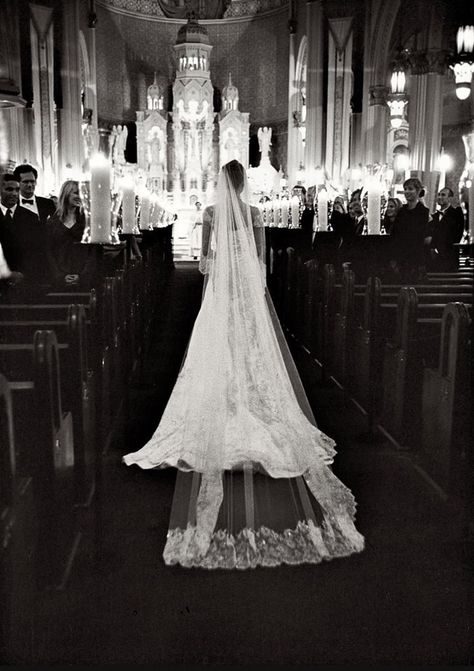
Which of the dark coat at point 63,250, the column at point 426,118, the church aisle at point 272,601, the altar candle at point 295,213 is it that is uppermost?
the column at point 426,118

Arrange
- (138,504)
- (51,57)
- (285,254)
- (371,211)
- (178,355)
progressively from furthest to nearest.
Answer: (51,57), (285,254), (178,355), (371,211), (138,504)

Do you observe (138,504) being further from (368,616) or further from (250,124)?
(250,124)

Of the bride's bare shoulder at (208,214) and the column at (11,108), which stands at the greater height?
the column at (11,108)

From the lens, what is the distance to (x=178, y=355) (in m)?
7.96

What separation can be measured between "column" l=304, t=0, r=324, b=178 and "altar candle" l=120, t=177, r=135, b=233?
435 inches

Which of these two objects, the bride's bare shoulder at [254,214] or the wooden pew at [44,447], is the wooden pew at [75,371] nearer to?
the wooden pew at [44,447]

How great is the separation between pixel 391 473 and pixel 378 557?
1.18 meters

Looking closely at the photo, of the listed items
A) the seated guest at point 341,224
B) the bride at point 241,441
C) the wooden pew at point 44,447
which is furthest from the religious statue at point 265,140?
the wooden pew at point 44,447

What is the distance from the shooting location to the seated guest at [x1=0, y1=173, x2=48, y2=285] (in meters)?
5.39

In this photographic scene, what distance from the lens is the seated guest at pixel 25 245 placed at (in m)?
5.39

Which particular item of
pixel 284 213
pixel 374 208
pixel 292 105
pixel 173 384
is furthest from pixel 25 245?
pixel 292 105

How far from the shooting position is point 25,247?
544cm

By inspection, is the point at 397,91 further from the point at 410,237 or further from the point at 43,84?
the point at 410,237

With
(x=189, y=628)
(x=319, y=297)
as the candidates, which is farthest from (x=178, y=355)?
(x=189, y=628)
